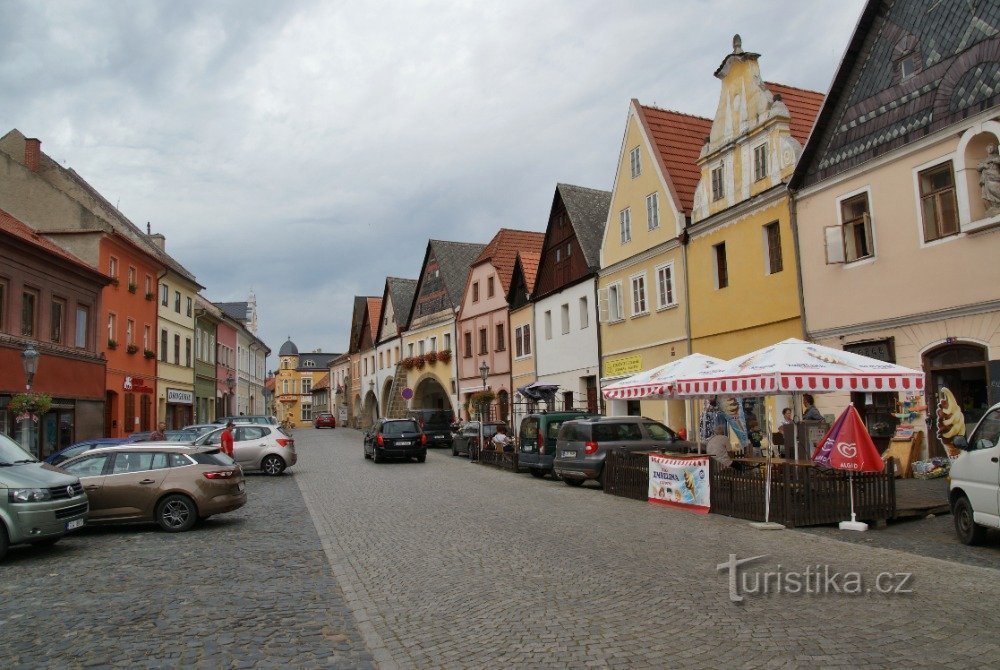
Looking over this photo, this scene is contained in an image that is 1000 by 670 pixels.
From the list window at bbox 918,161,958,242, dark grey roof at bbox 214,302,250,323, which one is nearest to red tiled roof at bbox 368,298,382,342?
dark grey roof at bbox 214,302,250,323

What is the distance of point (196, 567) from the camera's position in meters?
9.66

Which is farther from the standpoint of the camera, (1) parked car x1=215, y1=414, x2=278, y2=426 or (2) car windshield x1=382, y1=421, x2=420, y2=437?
(1) parked car x1=215, y1=414, x2=278, y2=426

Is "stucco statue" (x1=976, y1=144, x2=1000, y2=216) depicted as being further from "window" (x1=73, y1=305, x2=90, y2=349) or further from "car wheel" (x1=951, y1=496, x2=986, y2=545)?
"window" (x1=73, y1=305, x2=90, y2=349)

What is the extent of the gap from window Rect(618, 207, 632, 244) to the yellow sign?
4.29 m

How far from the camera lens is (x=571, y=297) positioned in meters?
33.8

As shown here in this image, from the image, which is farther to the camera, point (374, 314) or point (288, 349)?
point (288, 349)

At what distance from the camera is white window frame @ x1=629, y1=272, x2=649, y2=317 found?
27825mm

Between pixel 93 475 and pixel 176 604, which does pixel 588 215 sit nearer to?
pixel 93 475

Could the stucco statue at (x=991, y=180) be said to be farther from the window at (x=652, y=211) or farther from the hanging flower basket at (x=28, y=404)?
the hanging flower basket at (x=28, y=404)

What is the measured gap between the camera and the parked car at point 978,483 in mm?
9312

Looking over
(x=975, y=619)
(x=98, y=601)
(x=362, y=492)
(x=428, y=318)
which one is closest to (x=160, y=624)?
(x=98, y=601)

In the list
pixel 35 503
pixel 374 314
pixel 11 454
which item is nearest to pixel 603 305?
pixel 11 454

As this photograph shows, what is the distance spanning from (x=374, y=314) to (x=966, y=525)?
63671 millimetres

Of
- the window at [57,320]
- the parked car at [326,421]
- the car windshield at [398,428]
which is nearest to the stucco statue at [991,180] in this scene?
the car windshield at [398,428]
